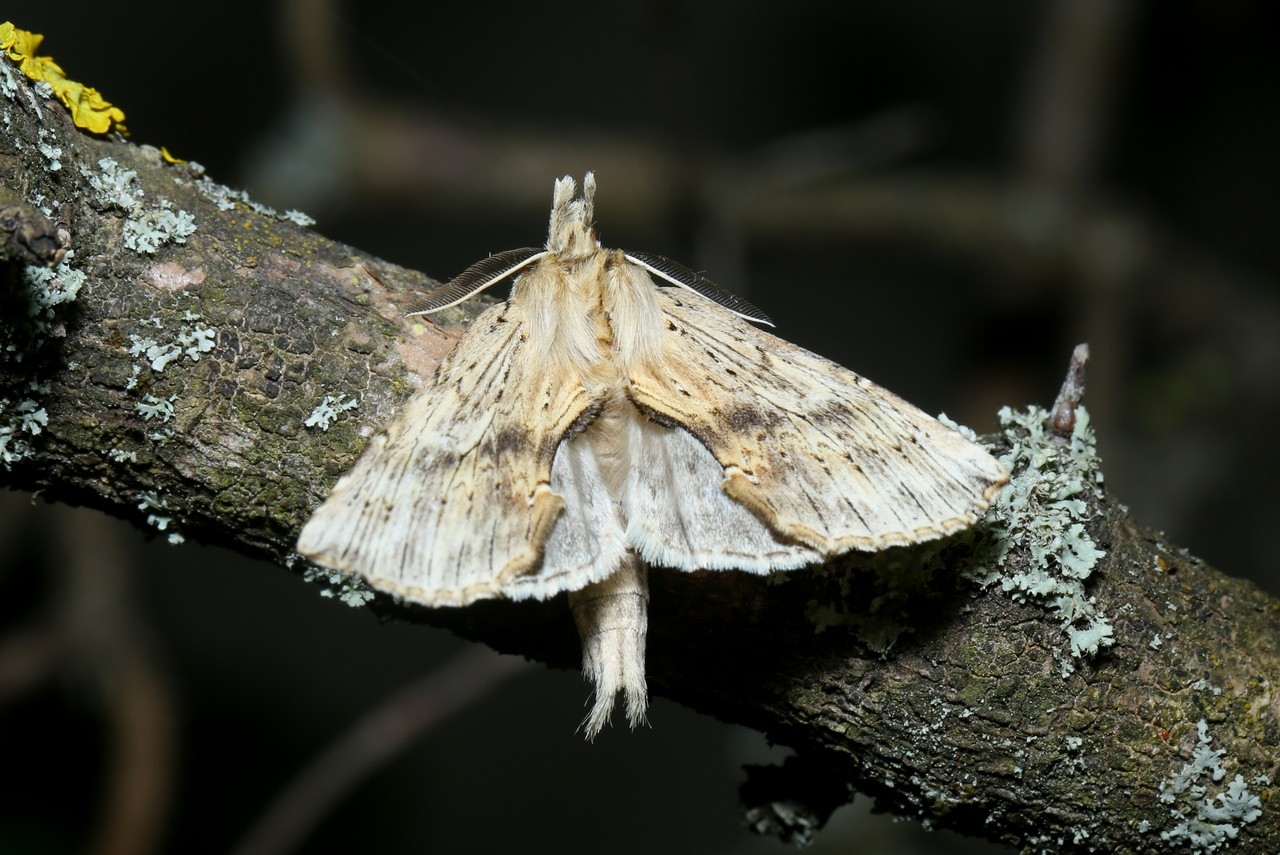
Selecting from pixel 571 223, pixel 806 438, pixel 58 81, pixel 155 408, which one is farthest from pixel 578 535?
pixel 58 81

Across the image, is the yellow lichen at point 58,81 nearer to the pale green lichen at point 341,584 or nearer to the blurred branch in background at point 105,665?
the pale green lichen at point 341,584

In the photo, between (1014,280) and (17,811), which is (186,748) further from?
(1014,280)

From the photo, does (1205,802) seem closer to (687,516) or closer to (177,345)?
(687,516)

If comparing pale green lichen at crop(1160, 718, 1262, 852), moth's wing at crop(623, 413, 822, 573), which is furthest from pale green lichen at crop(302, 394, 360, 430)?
pale green lichen at crop(1160, 718, 1262, 852)

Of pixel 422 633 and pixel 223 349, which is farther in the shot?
pixel 422 633

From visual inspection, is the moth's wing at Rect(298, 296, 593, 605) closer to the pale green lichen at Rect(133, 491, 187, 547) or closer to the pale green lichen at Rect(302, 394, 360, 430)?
the pale green lichen at Rect(302, 394, 360, 430)

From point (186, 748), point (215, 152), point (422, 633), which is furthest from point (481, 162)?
point (186, 748)

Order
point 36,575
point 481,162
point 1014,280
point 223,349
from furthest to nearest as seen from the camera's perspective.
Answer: point 481,162, point 1014,280, point 36,575, point 223,349
